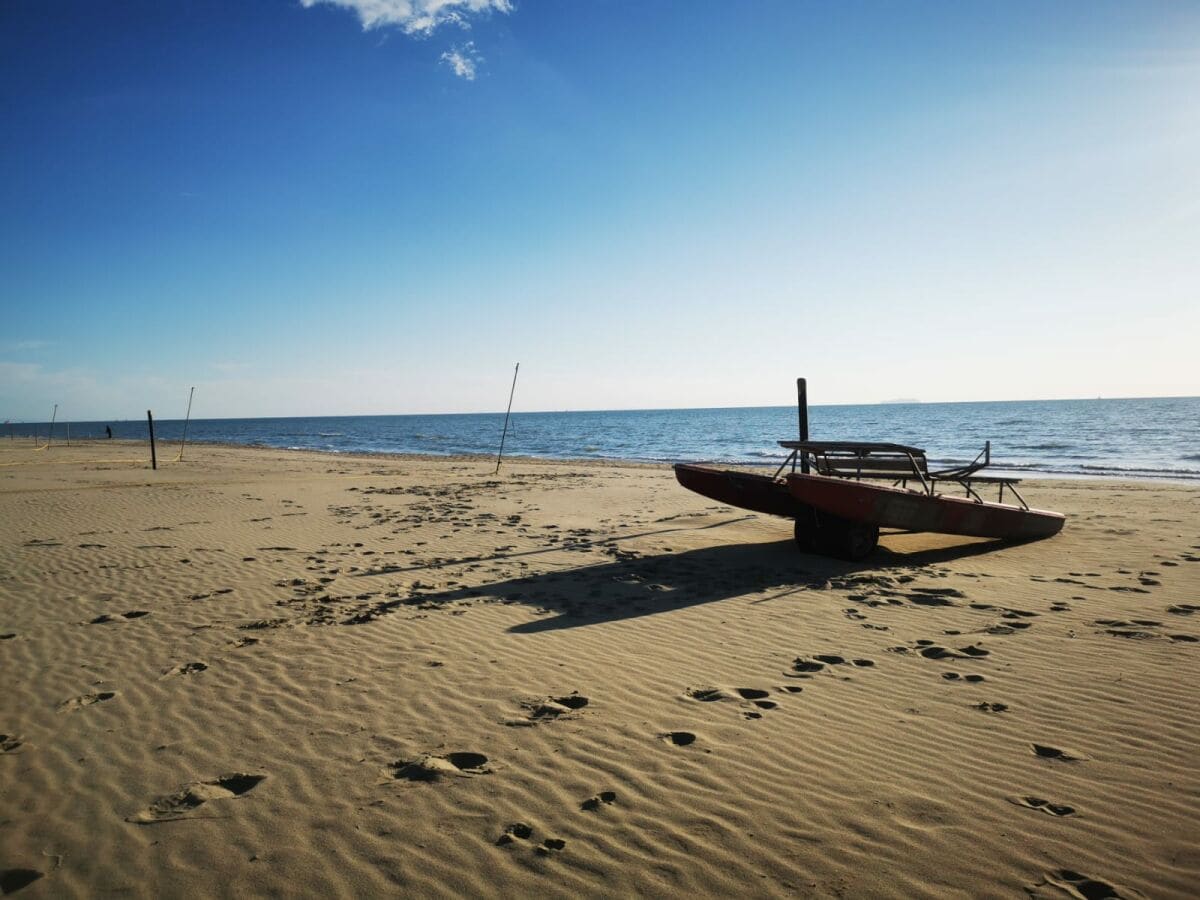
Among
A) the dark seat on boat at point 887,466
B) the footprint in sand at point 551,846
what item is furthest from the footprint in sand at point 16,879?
the dark seat on boat at point 887,466

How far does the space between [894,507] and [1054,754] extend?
501 centimetres

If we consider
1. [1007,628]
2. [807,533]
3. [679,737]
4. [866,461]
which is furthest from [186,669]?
[866,461]

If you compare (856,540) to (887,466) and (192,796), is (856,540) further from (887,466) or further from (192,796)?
(192,796)

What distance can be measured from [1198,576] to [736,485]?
18.2ft

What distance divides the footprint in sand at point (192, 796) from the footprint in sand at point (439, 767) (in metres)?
0.73

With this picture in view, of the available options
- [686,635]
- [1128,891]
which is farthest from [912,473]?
[1128,891]

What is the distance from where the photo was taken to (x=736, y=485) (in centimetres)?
1024

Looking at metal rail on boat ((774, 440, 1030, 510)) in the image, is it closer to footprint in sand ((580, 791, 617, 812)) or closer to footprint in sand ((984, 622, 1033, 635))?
footprint in sand ((984, 622, 1033, 635))

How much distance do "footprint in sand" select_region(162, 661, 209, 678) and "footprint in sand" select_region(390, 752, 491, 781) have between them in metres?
2.40

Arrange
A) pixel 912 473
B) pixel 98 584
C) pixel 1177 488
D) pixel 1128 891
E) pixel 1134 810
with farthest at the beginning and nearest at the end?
1. pixel 1177 488
2. pixel 912 473
3. pixel 98 584
4. pixel 1134 810
5. pixel 1128 891

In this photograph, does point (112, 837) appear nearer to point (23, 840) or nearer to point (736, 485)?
point (23, 840)

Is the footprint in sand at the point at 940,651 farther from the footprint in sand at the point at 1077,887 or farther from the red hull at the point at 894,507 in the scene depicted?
the red hull at the point at 894,507

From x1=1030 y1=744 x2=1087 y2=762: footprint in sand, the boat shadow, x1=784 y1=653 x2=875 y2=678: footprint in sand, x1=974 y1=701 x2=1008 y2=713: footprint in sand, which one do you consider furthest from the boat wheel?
x1=1030 y1=744 x2=1087 y2=762: footprint in sand

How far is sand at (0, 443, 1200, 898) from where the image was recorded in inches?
111
